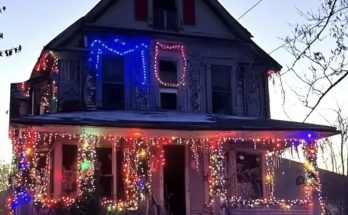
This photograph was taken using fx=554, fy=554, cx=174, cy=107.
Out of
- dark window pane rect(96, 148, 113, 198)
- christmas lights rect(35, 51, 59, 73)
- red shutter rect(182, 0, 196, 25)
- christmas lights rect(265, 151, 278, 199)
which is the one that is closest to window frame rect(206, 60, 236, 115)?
red shutter rect(182, 0, 196, 25)

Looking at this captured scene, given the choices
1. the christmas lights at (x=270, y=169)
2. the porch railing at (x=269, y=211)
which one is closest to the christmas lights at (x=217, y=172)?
the porch railing at (x=269, y=211)

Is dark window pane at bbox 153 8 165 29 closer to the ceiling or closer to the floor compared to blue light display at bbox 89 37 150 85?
closer to the ceiling

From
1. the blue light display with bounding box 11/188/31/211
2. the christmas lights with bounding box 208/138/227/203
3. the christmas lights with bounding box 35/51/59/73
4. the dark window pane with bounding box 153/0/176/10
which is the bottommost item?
the blue light display with bounding box 11/188/31/211

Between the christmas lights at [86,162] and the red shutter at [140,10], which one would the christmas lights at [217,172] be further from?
the red shutter at [140,10]

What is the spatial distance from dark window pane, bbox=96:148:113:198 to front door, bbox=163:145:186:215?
5.19 ft

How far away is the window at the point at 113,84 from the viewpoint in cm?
1599

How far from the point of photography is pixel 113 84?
1612 cm

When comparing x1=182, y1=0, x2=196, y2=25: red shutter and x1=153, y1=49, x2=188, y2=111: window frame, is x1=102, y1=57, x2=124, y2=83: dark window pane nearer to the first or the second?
x1=153, y1=49, x2=188, y2=111: window frame

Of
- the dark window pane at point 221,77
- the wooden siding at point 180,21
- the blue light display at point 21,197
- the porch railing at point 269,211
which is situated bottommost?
the porch railing at point 269,211

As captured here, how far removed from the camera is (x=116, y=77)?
16234 mm

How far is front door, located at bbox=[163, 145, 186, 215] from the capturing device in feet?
51.0

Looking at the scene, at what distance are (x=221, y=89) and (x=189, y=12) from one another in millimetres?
2640

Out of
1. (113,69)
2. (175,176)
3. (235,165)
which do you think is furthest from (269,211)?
(113,69)

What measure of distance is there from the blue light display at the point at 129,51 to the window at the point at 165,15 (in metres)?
0.90
